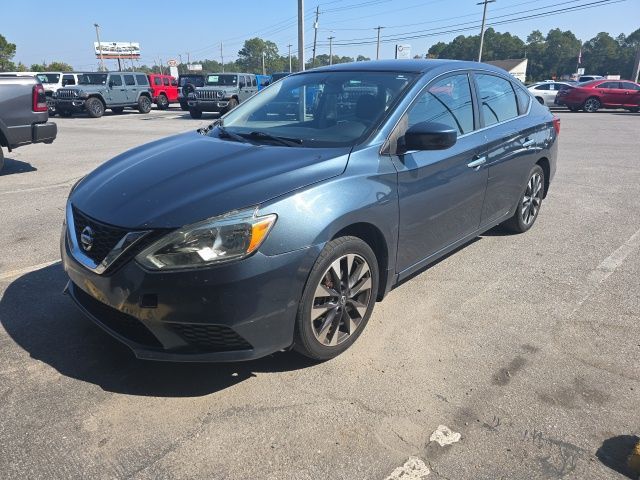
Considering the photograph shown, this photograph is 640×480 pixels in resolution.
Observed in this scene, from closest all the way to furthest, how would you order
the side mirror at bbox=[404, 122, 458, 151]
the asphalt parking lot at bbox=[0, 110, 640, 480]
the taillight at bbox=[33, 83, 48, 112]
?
the asphalt parking lot at bbox=[0, 110, 640, 480] → the side mirror at bbox=[404, 122, 458, 151] → the taillight at bbox=[33, 83, 48, 112]

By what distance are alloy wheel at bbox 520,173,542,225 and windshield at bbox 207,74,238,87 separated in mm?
18182

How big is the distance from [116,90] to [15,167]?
14853 mm

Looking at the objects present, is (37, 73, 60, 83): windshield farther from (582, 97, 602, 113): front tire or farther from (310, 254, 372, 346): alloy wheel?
(310, 254, 372, 346): alloy wheel

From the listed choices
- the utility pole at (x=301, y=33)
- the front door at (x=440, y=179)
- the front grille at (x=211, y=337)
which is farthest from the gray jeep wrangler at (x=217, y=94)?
the front grille at (x=211, y=337)

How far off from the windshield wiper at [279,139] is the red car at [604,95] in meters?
26.5

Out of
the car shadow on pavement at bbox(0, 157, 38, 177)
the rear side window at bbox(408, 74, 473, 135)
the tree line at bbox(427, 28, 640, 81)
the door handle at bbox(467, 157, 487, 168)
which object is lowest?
the car shadow on pavement at bbox(0, 157, 38, 177)

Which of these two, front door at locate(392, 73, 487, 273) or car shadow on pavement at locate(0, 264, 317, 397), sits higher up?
front door at locate(392, 73, 487, 273)

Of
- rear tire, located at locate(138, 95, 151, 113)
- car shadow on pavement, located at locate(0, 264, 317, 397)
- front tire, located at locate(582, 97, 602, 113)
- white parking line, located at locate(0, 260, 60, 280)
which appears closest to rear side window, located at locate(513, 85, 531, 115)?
car shadow on pavement, located at locate(0, 264, 317, 397)

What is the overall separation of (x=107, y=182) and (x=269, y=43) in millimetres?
159917

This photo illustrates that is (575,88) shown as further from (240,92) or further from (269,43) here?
(269,43)

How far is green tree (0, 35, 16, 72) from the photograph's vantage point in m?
52.0

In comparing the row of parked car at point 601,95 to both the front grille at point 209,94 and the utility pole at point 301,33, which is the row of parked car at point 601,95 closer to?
the utility pole at point 301,33

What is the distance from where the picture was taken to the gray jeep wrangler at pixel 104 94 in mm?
20703

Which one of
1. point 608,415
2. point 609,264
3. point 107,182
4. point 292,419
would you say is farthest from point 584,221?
point 107,182
